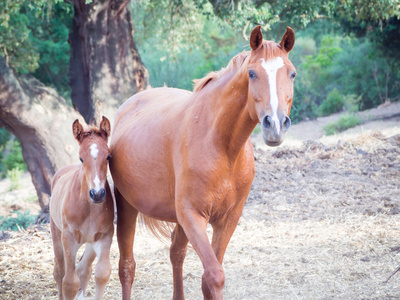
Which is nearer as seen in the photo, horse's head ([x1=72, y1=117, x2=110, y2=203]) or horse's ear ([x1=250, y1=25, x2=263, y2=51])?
horse's ear ([x1=250, y1=25, x2=263, y2=51])

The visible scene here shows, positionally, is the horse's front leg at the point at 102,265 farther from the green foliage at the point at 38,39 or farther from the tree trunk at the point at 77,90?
the green foliage at the point at 38,39

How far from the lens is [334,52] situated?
24.0m

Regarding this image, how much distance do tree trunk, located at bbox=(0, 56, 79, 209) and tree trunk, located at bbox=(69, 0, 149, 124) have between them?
78 centimetres

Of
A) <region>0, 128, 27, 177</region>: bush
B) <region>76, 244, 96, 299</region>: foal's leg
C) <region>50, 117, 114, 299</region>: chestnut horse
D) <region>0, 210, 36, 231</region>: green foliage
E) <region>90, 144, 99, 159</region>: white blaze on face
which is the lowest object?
<region>0, 128, 27, 177</region>: bush

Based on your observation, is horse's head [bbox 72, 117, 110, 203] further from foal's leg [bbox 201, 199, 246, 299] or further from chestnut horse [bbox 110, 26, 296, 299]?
foal's leg [bbox 201, 199, 246, 299]

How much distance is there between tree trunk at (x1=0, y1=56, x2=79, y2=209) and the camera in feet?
24.2

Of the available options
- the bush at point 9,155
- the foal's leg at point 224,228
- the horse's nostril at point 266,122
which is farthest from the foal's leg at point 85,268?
the bush at point 9,155

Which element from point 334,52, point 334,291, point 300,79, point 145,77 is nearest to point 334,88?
point 300,79

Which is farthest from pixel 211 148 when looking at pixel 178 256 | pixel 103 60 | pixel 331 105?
pixel 331 105

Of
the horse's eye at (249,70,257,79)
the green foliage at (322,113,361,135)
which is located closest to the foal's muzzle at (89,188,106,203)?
the horse's eye at (249,70,257,79)

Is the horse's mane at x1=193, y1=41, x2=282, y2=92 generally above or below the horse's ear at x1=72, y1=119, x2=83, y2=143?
above

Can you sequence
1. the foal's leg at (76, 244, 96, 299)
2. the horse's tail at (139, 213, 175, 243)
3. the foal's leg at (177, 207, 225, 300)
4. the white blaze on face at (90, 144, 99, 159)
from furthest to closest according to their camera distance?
the horse's tail at (139, 213, 175, 243) < the foal's leg at (76, 244, 96, 299) < the white blaze on face at (90, 144, 99, 159) < the foal's leg at (177, 207, 225, 300)

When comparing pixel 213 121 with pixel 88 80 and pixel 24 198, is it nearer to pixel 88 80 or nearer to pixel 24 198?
pixel 88 80

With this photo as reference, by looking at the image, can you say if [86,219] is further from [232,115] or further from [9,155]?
[9,155]
